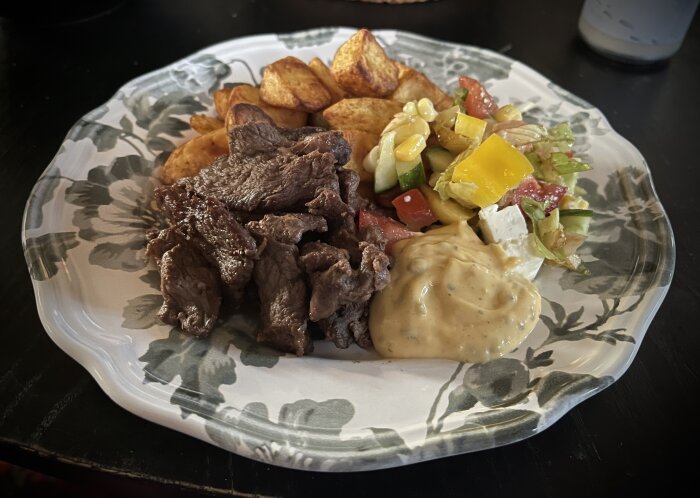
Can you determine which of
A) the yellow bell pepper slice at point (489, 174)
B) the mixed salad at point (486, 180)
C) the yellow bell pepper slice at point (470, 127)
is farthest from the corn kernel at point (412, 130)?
the yellow bell pepper slice at point (489, 174)

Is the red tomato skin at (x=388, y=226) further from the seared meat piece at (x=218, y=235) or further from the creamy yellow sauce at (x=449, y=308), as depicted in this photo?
the seared meat piece at (x=218, y=235)

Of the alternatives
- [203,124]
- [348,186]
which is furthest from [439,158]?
[203,124]

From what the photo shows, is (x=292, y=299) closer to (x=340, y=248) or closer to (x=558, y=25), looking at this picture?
(x=340, y=248)

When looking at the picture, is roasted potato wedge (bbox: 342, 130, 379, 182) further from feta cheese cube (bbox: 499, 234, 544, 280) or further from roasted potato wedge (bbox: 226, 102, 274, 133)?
feta cheese cube (bbox: 499, 234, 544, 280)

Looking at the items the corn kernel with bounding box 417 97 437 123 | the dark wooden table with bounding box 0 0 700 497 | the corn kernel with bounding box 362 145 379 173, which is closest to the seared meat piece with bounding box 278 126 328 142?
the corn kernel with bounding box 362 145 379 173

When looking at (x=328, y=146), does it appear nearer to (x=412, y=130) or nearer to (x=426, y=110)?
(x=412, y=130)

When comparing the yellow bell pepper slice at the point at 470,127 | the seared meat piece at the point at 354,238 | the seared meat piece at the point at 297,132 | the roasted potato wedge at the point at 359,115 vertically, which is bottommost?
the seared meat piece at the point at 354,238
